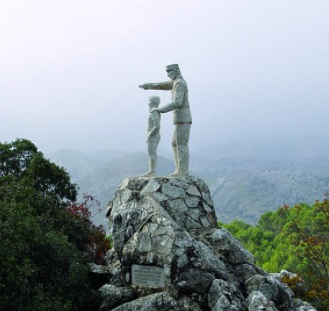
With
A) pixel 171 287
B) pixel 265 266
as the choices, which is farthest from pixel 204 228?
pixel 265 266

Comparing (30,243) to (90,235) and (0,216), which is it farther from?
A: (90,235)

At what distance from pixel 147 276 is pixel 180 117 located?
16.9 ft

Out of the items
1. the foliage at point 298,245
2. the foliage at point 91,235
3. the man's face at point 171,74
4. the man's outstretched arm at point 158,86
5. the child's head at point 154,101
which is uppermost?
the man's face at point 171,74

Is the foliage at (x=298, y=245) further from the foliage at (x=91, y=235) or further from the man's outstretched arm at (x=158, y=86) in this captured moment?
the man's outstretched arm at (x=158, y=86)

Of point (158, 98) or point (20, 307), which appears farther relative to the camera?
point (158, 98)

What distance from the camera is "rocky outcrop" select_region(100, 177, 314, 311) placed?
13.3 meters

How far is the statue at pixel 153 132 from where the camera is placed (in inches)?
643

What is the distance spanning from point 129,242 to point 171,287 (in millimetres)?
2030

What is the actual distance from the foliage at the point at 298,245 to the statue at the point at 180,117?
6.88 m

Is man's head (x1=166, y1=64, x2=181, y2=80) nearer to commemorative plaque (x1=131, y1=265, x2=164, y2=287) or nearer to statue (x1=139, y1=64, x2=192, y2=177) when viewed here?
statue (x1=139, y1=64, x2=192, y2=177)

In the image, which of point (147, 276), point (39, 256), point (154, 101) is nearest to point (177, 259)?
point (147, 276)

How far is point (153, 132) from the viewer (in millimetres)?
16422

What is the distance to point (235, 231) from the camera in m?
49.0

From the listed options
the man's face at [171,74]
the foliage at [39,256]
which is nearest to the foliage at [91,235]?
the foliage at [39,256]
